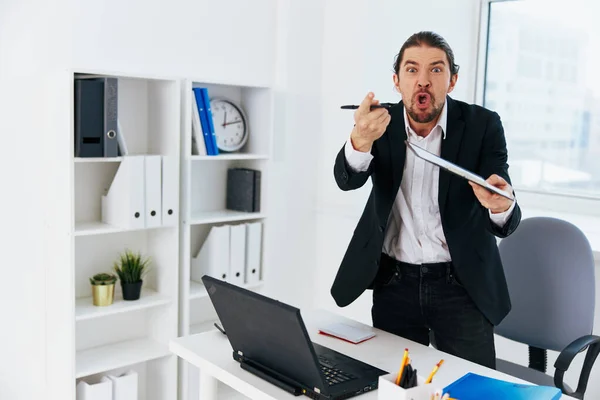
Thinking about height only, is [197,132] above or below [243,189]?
above

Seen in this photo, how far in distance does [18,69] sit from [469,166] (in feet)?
6.47

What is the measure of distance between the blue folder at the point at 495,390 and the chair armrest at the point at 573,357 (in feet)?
2.21

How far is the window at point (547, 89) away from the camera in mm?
3500

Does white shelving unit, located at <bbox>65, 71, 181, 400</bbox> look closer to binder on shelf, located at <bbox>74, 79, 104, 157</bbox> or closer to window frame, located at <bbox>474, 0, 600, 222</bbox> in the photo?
binder on shelf, located at <bbox>74, 79, 104, 157</bbox>

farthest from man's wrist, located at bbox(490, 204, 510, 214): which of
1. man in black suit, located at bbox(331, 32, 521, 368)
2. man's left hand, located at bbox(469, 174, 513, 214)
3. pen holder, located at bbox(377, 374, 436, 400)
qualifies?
pen holder, located at bbox(377, 374, 436, 400)

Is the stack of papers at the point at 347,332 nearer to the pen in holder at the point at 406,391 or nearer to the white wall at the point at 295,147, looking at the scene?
the pen in holder at the point at 406,391

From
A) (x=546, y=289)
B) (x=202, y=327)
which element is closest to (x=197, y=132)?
(x=202, y=327)

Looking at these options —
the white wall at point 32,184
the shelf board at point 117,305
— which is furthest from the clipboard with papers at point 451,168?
the shelf board at point 117,305

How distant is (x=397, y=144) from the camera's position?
7.47 ft

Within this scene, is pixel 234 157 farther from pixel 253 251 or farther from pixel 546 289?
pixel 546 289

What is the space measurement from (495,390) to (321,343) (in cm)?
57

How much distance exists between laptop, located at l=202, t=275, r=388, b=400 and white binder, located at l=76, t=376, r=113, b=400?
55.8 inches

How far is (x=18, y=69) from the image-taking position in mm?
3025

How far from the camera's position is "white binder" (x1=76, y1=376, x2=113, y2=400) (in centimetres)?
309
